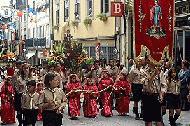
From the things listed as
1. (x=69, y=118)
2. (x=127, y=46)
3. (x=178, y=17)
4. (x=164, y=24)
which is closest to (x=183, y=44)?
(x=178, y=17)

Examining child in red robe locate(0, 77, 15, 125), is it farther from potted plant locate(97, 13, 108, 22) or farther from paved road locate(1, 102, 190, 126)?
potted plant locate(97, 13, 108, 22)

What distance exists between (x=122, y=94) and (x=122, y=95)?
46 millimetres

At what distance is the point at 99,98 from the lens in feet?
62.2

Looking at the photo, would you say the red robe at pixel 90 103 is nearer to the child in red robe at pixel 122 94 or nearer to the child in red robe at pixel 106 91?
the child in red robe at pixel 106 91

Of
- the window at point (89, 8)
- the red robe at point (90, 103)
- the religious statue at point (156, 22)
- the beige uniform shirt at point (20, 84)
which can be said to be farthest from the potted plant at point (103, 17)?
the beige uniform shirt at point (20, 84)

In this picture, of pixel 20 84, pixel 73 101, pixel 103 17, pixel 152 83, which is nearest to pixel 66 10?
pixel 103 17

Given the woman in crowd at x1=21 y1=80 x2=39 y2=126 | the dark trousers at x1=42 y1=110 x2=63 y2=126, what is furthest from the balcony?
the dark trousers at x1=42 y1=110 x2=63 y2=126

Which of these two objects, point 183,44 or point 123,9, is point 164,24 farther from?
point 123,9

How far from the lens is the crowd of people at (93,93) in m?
10.5

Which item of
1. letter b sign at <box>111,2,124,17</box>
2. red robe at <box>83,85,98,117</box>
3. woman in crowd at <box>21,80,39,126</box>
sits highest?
letter b sign at <box>111,2,124,17</box>

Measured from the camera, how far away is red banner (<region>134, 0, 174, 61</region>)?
65.7 ft

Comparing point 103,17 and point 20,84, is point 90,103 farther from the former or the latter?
point 103,17

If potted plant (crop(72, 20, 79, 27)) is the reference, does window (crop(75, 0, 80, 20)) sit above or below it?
above

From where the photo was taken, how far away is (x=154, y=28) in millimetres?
20438
